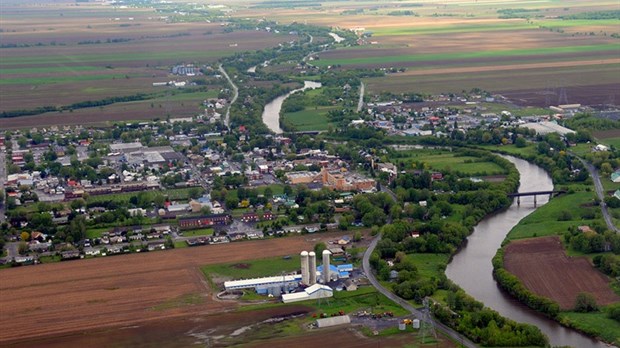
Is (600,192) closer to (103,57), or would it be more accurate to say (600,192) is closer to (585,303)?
(585,303)

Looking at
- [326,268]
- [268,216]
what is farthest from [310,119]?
[326,268]

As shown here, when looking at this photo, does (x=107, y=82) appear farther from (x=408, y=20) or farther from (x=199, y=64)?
(x=408, y=20)

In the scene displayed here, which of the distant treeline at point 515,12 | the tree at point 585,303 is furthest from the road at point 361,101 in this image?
the distant treeline at point 515,12

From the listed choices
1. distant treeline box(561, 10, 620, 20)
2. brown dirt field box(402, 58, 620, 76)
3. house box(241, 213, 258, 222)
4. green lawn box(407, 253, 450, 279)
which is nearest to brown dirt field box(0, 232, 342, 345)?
house box(241, 213, 258, 222)

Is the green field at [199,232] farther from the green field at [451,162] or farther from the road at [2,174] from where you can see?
the green field at [451,162]

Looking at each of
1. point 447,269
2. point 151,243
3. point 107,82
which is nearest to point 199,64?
point 107,82

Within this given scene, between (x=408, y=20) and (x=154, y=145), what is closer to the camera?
(x=154, y=145)
